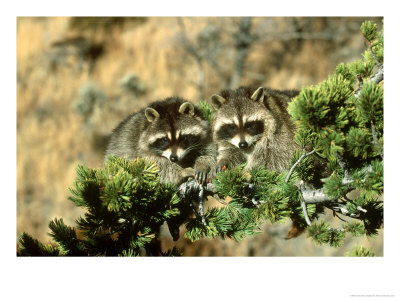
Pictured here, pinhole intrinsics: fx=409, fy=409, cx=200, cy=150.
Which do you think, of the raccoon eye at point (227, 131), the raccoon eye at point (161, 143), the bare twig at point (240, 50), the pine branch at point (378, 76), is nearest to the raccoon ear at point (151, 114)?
the raccoon eye at point (161, 143)

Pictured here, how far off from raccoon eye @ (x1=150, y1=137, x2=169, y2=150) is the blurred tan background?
34.2 inches

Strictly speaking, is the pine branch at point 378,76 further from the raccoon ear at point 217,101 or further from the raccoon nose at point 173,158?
the raccoon nose at point 173,158

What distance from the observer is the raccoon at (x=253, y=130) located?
3.14m

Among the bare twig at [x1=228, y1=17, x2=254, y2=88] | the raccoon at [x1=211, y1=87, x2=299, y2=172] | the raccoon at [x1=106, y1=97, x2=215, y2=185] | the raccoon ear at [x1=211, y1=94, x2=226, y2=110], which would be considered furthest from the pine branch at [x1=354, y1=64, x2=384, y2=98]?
the bare twig at [x1=228, y1=17, x2=254, y2=88]

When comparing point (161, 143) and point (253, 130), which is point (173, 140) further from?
point (253, 130)

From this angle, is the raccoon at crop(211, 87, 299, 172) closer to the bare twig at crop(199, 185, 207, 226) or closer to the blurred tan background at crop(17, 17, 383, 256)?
the bare twig at crop(199, 185, 207, 226)

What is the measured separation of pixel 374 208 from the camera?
91.8 inches

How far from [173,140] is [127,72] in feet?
7.14

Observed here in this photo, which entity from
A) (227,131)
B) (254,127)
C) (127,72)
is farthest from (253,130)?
(127,72)

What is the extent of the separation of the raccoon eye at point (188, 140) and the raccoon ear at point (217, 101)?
309 mm

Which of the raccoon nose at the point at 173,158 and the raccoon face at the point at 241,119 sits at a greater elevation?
the raccoon face at the point at 241,119
